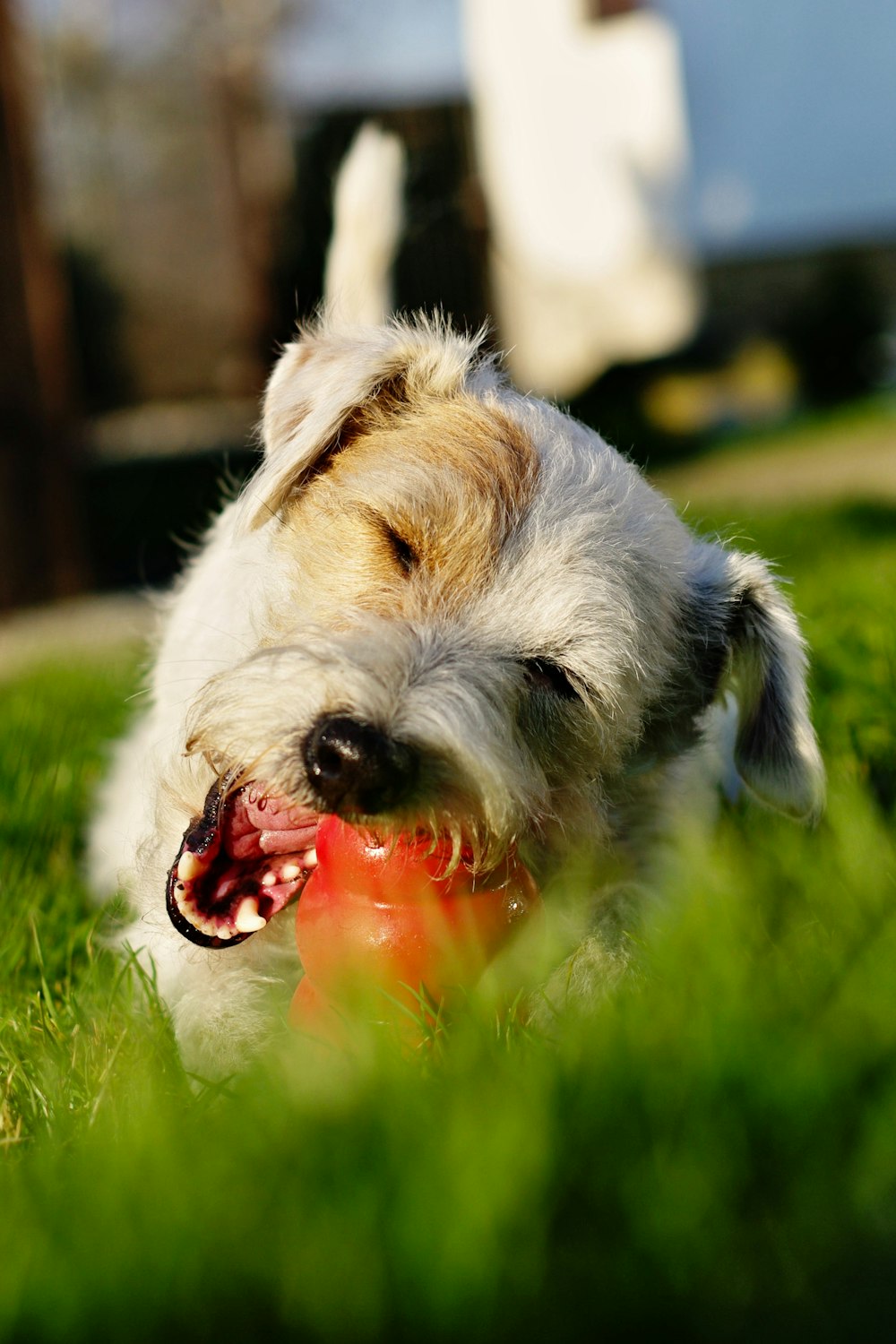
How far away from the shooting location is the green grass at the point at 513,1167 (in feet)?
4.26

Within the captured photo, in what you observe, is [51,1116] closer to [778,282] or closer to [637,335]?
[637,335]

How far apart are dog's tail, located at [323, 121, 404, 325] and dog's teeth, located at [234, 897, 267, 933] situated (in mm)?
2474

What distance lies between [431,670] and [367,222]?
2683mm

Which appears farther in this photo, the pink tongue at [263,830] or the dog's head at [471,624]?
the pink tongue at [263,830]

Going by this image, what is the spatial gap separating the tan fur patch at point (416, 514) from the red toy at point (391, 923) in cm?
51

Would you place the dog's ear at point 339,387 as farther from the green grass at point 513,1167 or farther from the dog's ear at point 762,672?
the green grass at point 513,1167

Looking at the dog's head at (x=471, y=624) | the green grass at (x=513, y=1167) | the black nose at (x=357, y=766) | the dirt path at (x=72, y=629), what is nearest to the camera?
the green grass at (x=513, y=1167)

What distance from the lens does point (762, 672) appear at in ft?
9.97

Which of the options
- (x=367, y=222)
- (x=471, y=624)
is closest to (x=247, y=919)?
(x=471, y=624)

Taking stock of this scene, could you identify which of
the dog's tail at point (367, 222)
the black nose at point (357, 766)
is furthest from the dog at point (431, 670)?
the dog's tail at point (367, 222)

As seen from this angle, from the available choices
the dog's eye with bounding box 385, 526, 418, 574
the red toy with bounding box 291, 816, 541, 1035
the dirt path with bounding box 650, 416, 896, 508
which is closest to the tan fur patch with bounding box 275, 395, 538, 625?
the dog's eye with bounding box 385, 526, 418, 574

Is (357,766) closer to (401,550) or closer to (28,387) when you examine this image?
(401,550)

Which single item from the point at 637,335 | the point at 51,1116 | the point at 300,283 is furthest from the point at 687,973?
the point at 637,335

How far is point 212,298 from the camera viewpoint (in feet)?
32.9
